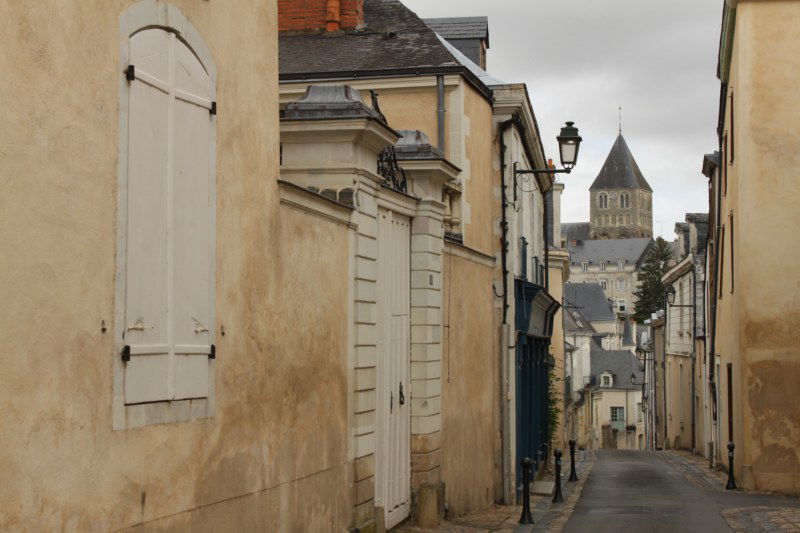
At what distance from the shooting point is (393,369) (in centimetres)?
1178

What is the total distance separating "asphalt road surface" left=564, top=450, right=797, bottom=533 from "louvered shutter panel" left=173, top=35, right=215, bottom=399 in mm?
8118

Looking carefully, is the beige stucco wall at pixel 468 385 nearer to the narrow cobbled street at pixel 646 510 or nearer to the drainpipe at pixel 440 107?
the narrow cobbled street at pixel 646 510

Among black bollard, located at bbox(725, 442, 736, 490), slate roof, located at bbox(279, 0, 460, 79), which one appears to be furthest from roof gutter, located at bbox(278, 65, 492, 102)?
black bollard, located at bbox(725, 442, 736, 490)

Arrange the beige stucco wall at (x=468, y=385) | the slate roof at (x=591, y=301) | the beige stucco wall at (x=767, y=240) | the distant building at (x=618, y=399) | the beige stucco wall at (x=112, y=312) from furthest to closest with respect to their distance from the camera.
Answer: the slate roof at (x=591, y=301), the distant building at (x=618, y=399), the beige stucco wall at (x=767, y=240), the beige stucco wall at (x=468, y=385), the beige stucco wall at (x=112, y=312)

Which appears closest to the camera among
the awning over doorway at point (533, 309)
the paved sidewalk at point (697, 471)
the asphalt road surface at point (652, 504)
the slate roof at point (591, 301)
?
the asphalt road surface at point (652, 504)

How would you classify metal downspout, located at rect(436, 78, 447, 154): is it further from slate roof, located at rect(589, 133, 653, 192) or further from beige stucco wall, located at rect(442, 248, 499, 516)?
slate roof, located at rect(589, 133, 653, 192)

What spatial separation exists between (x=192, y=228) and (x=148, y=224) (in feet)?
2.02

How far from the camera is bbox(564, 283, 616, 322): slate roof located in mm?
127000

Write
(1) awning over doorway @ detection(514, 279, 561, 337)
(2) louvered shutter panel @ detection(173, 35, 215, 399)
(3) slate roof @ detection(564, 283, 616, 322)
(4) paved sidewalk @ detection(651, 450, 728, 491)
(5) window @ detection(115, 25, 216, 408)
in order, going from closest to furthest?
(5) window @ detection(115, 25, 216, 408) < (2) louvered shutter panel @ detection(173, 35, 215, 399) < (1) awning over doorway @ detection(514, 279, 561, 337) < (4) paved sidewalk @ detection(651, 450, 728, 491) < (3) slate roof @ detection(564, 283, 616, 322)

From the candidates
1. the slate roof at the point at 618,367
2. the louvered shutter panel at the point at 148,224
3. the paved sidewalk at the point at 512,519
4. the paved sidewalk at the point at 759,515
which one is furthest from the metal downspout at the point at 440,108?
the slate roof at the point at 618,367

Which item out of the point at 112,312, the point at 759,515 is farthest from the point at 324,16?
the point at 112,312

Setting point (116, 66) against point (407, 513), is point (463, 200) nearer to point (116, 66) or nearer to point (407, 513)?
point (407, 513)

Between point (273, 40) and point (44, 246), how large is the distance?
3.71 m

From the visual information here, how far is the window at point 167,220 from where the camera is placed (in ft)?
20.8
